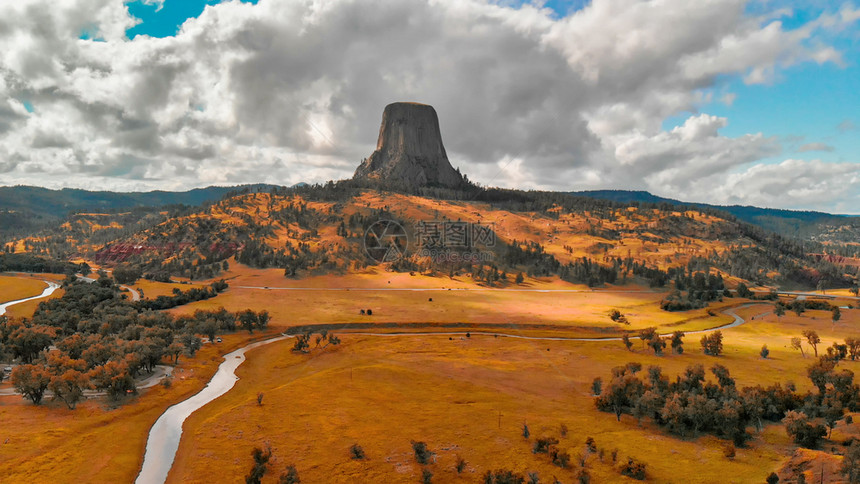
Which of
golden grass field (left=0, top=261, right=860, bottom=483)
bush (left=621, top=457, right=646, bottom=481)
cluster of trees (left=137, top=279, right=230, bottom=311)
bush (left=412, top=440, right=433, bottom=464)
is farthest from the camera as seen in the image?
cluster of trees (left=137, top=279, right=230, bottom=311)

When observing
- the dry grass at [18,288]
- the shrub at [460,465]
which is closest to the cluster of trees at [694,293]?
the shrub at [460,465]

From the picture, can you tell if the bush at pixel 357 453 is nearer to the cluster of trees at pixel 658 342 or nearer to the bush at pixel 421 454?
the bush at pixel 421 454

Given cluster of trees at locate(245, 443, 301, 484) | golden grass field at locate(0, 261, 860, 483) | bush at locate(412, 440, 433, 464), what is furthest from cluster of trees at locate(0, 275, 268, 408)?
bush at locate(412, 440, 433, 464)

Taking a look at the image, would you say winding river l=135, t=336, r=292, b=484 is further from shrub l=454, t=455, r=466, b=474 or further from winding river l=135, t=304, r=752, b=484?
shrub l=454, t=455, r=466, b=474

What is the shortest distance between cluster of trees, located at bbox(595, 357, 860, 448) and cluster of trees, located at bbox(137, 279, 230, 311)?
12707 cm

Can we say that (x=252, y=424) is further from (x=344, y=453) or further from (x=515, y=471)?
(x=515, y=471)

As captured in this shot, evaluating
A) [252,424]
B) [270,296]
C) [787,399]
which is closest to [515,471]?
[252,424]

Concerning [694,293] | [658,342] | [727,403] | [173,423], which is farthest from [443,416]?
[694,293]

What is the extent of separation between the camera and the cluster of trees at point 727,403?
55.7 meters

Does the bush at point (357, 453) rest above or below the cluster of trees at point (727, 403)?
below

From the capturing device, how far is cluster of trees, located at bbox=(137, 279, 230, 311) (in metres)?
130

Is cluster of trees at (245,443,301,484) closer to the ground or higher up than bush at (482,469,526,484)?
closer to the ground

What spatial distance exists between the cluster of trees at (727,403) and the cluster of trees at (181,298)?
127 m

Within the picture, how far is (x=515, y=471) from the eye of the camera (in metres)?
47.5
